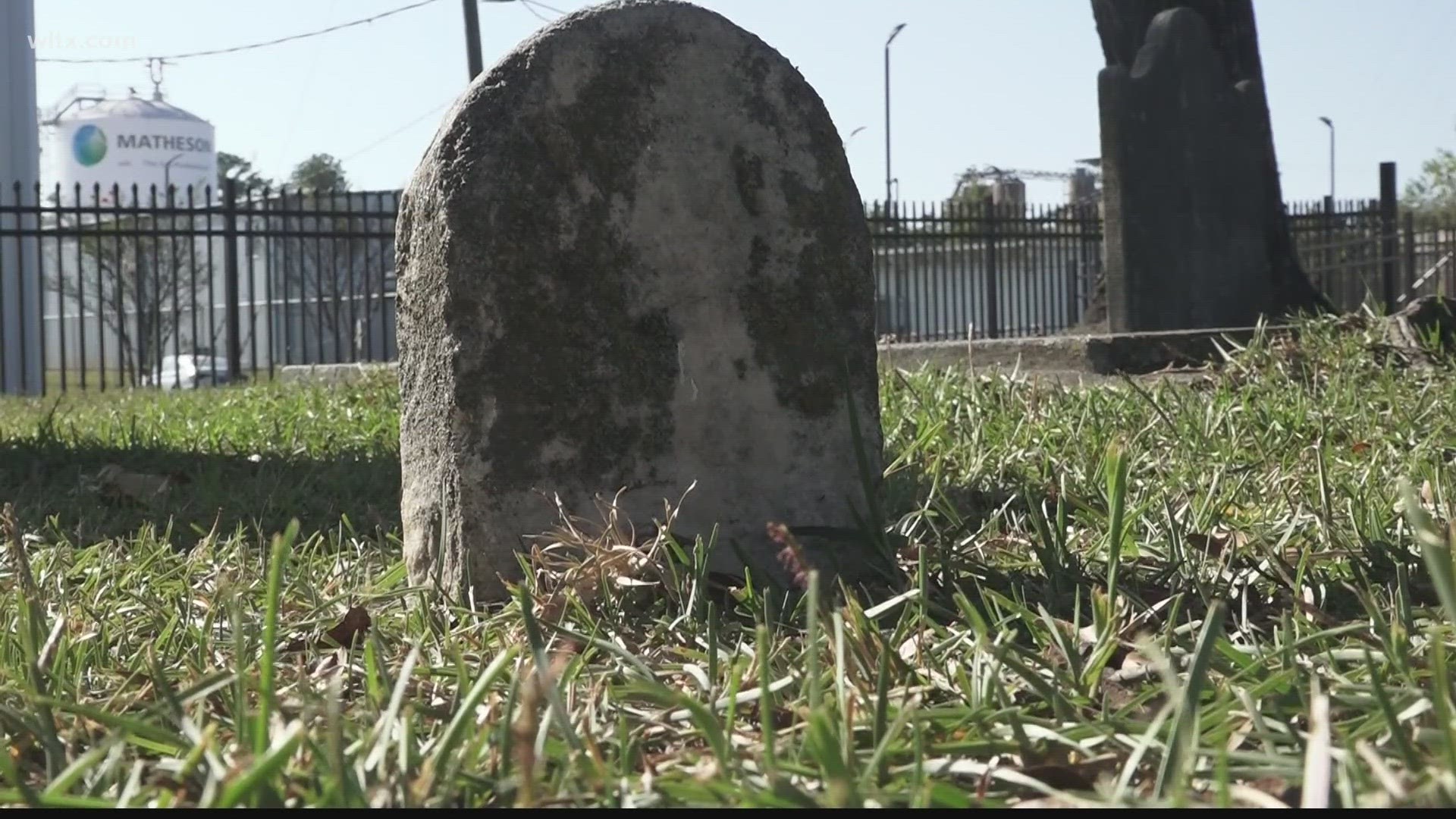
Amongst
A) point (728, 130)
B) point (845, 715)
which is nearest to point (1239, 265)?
point (728, 130)

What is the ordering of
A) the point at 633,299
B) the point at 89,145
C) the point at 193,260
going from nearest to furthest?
the point at 633,299
the point at 193,260
the point at 89,145

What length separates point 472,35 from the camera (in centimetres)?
1672

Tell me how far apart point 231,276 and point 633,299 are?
11.1m

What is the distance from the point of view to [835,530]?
7.84 feet

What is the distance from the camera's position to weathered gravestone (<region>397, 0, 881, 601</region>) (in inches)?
92.1

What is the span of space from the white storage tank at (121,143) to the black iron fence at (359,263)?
21.0 m

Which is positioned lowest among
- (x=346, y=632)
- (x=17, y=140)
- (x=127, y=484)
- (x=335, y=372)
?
(x=346, y=632)

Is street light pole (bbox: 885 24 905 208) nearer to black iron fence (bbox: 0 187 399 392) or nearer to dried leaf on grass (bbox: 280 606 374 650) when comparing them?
black iron fence (bbox: 0 187 399 392)

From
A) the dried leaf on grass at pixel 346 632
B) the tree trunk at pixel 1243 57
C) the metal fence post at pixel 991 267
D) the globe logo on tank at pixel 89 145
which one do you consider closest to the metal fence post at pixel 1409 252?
the metal fence post at pixel 991 267

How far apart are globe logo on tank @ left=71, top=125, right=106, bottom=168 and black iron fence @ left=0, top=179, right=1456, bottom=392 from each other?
21.0 metres

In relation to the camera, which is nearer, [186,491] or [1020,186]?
[186,491]

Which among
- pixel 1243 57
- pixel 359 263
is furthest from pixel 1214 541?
pixel 359 263

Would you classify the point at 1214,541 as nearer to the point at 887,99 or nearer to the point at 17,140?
the point at 17,140

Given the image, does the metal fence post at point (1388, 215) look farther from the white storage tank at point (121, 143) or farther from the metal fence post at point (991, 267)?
the white storage tank at point (121, 143)
